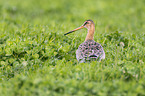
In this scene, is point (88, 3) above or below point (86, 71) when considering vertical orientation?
above

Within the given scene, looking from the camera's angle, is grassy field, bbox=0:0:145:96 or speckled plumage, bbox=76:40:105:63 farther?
speckled plumage, bbox=76:40:105:63

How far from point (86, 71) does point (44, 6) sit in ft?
24.8

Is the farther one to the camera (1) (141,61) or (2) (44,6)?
(2) (44,6)

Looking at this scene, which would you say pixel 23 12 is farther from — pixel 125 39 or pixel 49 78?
pixel 49 78

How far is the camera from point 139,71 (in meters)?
4.55

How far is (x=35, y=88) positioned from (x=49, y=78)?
12.9 inches

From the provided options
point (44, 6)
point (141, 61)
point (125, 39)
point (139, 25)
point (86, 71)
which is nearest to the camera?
point (86, 71)

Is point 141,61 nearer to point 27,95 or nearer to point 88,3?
point 27,95

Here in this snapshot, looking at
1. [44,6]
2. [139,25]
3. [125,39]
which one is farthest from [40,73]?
[44,6]

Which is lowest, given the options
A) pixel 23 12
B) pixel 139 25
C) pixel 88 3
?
pixel 139 25

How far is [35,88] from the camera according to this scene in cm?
389

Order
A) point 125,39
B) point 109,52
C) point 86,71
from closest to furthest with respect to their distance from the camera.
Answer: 1. point 86,71
2. point 109,52
3. point 125,39

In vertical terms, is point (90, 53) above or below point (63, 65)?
above

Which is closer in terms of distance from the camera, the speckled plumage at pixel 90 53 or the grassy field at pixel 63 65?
the grassy field at pixel 63 65
